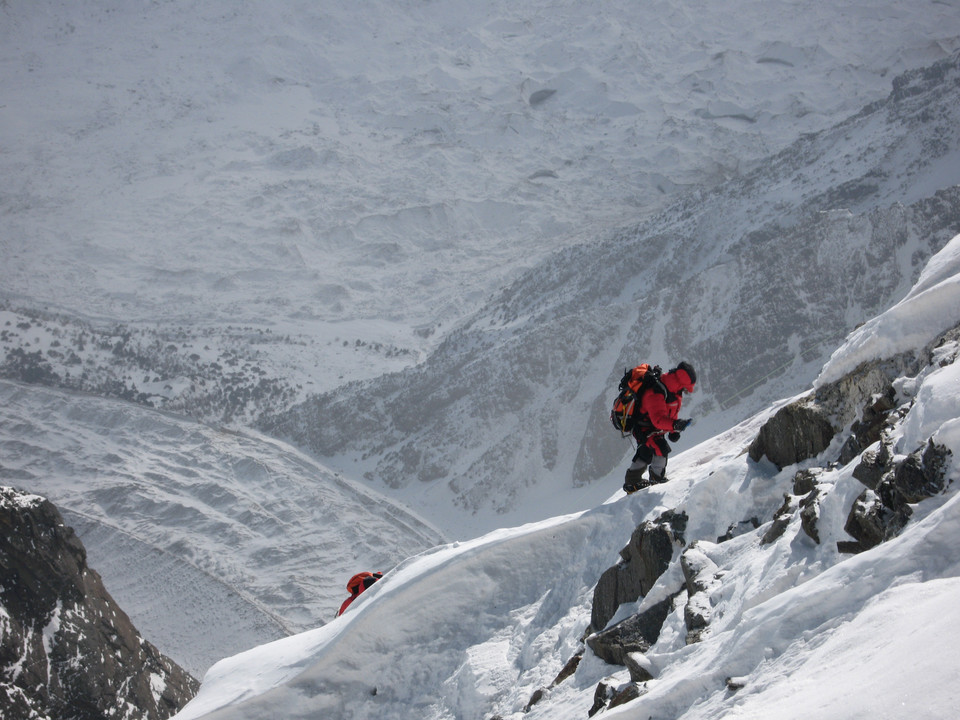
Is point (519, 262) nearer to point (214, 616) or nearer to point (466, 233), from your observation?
point (466, 233)

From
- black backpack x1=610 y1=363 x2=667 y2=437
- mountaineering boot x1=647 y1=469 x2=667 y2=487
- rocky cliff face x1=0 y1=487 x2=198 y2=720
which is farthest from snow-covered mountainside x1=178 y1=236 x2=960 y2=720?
rocky cliff face x1=0 y1=487 x2=198 y2=720

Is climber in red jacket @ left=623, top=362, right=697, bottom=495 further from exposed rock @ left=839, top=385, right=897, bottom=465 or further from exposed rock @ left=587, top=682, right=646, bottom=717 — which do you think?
exposed rock @ left=587, top=682, right=646, bottom=717

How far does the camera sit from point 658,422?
34.7ft

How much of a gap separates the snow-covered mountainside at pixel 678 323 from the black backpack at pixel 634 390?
26.7 m

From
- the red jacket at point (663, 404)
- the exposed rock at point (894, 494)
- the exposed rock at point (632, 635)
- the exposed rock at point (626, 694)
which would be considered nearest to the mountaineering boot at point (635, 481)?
the red jacket at point (663, 404)

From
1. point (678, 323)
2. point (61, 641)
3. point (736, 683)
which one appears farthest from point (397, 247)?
point (736, 683)

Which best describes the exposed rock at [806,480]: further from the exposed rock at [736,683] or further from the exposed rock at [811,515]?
the exposed rock at [736,683]

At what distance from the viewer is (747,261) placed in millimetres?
42562

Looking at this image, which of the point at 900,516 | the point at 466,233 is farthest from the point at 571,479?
the point at 466,233

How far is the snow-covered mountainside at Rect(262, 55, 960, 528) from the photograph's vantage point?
3922 centimetres

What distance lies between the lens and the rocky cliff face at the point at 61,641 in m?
21.5

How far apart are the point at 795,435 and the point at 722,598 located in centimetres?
237

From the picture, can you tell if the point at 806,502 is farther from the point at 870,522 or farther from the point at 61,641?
the point at 61,641

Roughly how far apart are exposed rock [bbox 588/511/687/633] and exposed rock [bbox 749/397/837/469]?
3.70 feet
